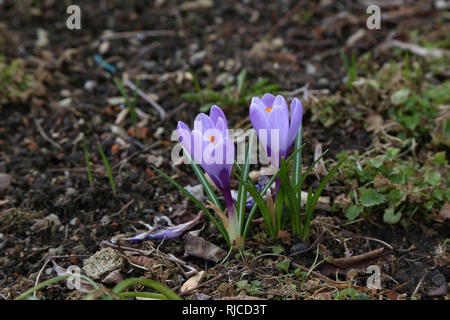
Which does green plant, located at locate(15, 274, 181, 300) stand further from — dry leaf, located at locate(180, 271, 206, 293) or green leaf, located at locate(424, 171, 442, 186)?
green leaf, located at locate(424, 171, 442, 186)

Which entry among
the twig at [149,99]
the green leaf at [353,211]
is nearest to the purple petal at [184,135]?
the green leaf at [353,211]

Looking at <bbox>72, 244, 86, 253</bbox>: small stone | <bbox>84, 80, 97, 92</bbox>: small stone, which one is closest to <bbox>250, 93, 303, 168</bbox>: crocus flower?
<bbox>72, 244, 86, 253</bbox>: small stone

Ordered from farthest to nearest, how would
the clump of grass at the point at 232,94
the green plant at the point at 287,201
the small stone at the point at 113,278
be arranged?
the clump of grass at the point at 232,94 < the small stone at the point at 113,278 < the green plant at the point at 287,201

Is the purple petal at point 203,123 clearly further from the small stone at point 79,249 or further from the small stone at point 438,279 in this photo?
the small stone at point 438,279

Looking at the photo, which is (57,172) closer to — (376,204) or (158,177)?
(158,177)

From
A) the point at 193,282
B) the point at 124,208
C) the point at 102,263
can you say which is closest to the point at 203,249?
the point at 193,282

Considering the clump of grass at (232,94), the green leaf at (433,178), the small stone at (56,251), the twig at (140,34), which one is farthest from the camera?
the twig at (140,34)
